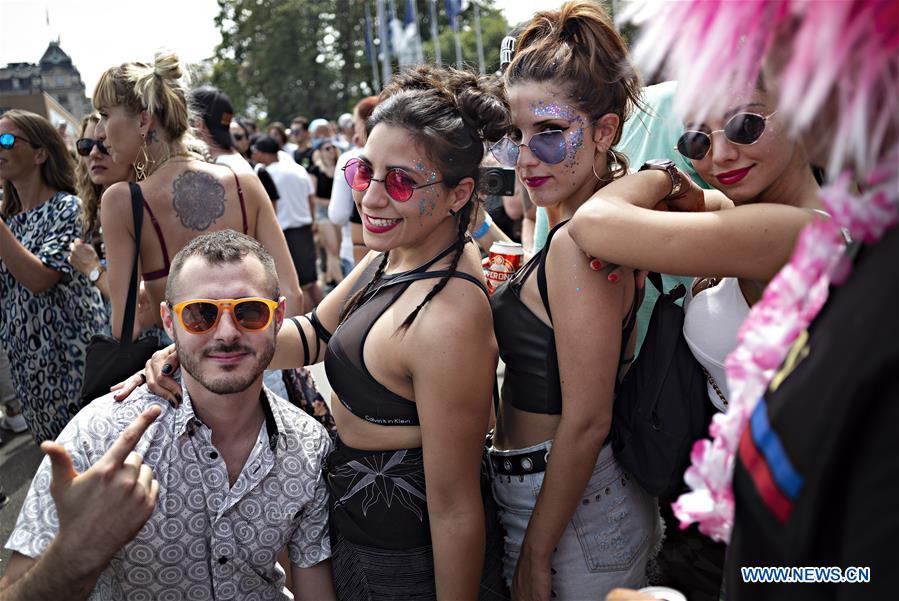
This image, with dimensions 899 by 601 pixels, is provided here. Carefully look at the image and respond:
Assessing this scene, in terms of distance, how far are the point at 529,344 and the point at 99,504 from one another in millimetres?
1053

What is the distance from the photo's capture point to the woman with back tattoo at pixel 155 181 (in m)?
3.03

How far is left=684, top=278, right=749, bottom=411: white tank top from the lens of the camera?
170 centimetres

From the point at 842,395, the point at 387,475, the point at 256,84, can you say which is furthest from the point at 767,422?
the point at 256,84

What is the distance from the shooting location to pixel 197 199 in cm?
322

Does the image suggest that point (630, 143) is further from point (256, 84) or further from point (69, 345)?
point (256, 84)

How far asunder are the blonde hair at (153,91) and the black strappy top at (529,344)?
6.54 ft

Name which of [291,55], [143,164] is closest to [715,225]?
[143,164]

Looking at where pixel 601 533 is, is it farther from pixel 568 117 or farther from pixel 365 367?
pixel 568 117

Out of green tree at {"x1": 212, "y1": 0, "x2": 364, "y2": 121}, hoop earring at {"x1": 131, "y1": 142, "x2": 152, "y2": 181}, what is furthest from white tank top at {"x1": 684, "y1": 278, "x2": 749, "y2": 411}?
green tree at {"x1": 212, "y1": 0, "x2": 364, "y2": 121}

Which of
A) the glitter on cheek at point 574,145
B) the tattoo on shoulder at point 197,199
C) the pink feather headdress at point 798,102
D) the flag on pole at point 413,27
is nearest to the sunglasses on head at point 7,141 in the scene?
the tattoo on shoulder at point 197,199

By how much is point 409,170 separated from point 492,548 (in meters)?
1.08

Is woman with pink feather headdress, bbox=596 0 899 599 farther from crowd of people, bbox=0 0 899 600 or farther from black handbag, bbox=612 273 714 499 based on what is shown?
black handbag, bbox=612 273 714 499

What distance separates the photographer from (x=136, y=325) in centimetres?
303

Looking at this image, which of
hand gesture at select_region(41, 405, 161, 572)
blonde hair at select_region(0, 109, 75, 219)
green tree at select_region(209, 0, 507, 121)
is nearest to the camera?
hand gesture at select_region(41, 405, 161, 572)
